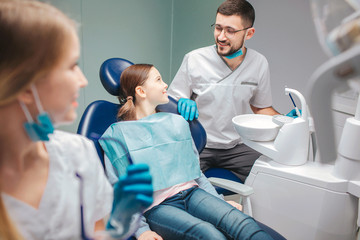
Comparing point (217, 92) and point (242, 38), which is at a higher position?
point (242, 38)

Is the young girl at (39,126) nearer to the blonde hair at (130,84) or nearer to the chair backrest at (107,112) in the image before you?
the chair backrest at (107,112)

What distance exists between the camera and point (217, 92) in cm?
192

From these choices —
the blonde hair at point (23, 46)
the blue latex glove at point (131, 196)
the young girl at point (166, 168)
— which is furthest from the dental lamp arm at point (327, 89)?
the young girl at point (166, 168)

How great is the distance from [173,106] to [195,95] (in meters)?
0.45

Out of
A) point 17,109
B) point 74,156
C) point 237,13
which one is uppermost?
point 237,13

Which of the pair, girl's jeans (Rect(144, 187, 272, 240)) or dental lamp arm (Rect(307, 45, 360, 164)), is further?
girl's jeans (Rect(144, 187, 272, 240))

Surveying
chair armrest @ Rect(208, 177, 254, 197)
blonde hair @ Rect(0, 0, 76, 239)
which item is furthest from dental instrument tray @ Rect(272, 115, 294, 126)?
blonde hair @ Rect(0, 0, 76, 239)

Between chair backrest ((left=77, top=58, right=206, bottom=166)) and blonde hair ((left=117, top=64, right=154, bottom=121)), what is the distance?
0.03 metres

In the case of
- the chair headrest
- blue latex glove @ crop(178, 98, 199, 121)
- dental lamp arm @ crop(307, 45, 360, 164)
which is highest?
dental lamp arm @ crop(307, 45, 360, 164)

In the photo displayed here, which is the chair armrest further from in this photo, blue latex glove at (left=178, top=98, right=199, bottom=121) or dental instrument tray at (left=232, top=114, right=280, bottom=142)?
blue latex glove at (left=178, top=98, right=199, bottom=121)

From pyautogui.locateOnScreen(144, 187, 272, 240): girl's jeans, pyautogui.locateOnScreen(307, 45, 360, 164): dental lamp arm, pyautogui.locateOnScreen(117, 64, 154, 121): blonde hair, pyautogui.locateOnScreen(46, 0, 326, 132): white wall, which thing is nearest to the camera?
pyautogui.locateOnScreen(307, 45, 360, 164): dental lamp arm

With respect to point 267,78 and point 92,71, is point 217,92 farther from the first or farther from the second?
point 92,71

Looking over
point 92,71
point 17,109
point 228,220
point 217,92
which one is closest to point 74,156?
point 17,109

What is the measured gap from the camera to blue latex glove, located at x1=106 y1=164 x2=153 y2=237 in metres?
0.66
